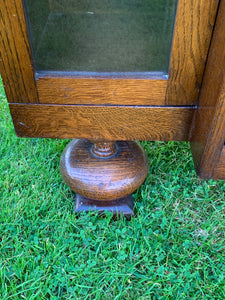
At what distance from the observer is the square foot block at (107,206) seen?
140 cm

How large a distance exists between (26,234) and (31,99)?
57 centimetres

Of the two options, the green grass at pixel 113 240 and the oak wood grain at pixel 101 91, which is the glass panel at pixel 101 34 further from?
the green grass at pixel 113 240

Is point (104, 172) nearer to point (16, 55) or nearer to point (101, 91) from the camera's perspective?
point (101, 91)

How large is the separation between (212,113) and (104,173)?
1.80 ft

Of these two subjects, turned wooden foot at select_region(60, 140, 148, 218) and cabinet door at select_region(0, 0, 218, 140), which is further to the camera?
turned wooden foot at select_region(60, 140, 148, 218)

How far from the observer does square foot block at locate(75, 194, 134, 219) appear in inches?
55.3

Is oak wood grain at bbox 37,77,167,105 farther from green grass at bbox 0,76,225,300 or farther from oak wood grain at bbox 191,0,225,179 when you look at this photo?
green grass at bbox 0,76,225,300

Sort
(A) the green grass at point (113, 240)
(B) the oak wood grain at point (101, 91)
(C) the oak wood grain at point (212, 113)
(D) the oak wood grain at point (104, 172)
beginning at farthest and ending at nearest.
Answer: (D) the oak wood grain at point (104, 172)
(A) the green grass at point (113, 240)
(B) the oak wood grain at point (101, 91)
(C) the oak wood grain at point (212, 113)

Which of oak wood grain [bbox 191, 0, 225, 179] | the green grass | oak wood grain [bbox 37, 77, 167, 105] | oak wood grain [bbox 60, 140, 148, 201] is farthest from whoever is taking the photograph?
oak wood grain [bbox 60, 140, 148, 201]

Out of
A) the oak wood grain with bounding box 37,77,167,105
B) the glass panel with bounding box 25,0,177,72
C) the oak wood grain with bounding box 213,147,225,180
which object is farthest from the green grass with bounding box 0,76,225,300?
the glass panel with bounding box 25,0,177,72

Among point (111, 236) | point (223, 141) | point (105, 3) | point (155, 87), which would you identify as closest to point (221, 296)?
point (111, 236)

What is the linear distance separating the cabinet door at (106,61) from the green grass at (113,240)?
17.6 inches

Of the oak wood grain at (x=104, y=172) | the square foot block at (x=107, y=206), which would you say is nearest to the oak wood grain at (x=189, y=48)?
the oak wood grain at (x=104, y=172)

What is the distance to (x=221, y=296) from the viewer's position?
1156 mm
